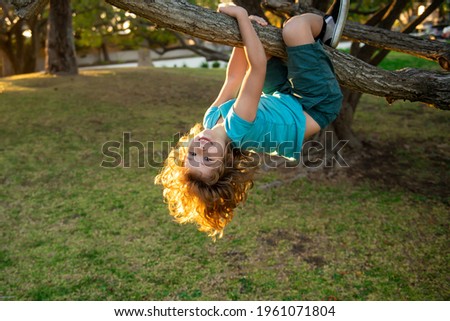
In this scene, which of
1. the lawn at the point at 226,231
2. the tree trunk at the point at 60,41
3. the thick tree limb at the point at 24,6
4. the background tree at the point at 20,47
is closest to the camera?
the thick tree limb at the point at 24,6

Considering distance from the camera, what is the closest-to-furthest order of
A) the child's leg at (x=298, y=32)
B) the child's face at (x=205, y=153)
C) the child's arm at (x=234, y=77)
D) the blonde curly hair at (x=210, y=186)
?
1. the child's leg at (x=298, y=32)
2. the child's face at (x=205, y=153)
3. the blonde curly hair at (x=210, y=186)
4. the child's arm at (x=234, y=77)

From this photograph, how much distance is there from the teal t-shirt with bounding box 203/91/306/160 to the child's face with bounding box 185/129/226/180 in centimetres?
12

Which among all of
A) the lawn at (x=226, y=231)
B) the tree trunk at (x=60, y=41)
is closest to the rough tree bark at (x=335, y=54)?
the lawn at (x=226, y=231)

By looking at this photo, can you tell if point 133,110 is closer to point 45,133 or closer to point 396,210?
point 45,133

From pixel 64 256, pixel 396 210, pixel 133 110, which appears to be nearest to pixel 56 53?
pixel 133 110

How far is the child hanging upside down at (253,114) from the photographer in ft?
10.3

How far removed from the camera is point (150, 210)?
6207 millimetres

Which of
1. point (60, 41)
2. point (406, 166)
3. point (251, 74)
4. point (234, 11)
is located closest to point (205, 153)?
point (251, 74)

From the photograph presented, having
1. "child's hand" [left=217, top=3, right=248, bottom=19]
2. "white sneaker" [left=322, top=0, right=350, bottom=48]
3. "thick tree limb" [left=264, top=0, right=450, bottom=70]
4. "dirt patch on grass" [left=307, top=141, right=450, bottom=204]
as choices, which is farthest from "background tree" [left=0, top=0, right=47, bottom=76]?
"white sneaker" [left=322, top=0, right=350, bottom=48]

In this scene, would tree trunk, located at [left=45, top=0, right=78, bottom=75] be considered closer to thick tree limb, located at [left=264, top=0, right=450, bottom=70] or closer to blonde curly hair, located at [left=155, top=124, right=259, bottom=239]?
thick tree limb, located at [left=264, top=0, right=450, bottom=70]

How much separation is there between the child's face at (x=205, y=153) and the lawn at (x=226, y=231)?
1.54 metres

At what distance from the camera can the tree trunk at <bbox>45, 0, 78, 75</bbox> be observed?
13.4 meters

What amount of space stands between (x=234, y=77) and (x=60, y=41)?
11423mm

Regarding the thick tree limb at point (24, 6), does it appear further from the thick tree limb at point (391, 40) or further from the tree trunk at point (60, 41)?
the tree trunk at point (60, 41)
